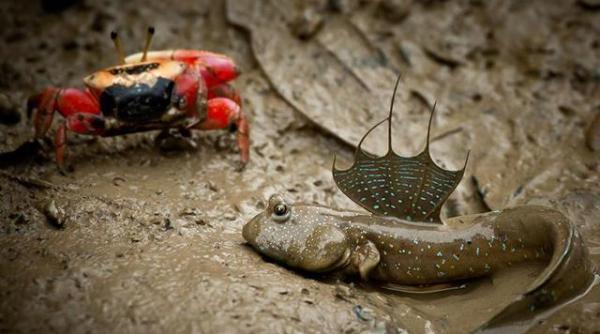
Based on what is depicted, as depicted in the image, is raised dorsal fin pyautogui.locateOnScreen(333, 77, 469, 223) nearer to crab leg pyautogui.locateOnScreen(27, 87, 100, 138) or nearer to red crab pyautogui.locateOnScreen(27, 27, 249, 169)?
red crab pyautogui.locateOnScreen(27, 27, 249, 169)

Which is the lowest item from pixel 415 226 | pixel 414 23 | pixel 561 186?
pixel 415 226

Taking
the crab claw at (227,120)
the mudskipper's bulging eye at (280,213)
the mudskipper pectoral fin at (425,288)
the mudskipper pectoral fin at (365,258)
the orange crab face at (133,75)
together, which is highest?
the orange crab face at (133,75)

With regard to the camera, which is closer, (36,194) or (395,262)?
(395,262)

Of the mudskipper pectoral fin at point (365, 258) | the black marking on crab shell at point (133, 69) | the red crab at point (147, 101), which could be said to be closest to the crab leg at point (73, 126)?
the red crab at point (147, 101)

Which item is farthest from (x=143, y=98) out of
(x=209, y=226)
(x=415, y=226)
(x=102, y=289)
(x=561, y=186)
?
(x=561, y=186)

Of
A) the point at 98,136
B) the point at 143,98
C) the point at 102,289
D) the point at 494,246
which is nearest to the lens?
the point at 102,289

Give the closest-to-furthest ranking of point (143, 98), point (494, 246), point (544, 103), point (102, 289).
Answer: point (102, 289) < point (494, 246) < point (143, 98) < point (544, 103)

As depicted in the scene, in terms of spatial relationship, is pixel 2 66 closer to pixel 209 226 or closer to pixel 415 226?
pixel 209 226

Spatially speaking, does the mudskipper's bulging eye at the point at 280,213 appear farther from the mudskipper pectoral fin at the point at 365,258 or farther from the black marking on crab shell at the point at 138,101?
the black marking on crab shell at the point at 138,101
